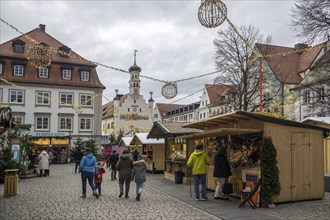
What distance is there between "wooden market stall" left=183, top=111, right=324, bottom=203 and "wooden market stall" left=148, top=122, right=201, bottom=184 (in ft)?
16.9

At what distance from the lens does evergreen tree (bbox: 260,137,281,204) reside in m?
11.2

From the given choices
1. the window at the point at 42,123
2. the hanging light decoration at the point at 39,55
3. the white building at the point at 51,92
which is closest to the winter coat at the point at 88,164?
the hanging light decoration at the point at 39,55

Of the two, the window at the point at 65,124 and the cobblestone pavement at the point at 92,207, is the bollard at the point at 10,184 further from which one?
the window at the point at 65,124

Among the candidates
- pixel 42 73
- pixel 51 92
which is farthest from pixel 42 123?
pixel 42 73

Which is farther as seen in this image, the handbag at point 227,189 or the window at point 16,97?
the window at point 16,97

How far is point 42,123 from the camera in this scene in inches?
1863

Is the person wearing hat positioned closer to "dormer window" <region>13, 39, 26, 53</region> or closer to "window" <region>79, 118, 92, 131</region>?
"window" <region>79, 118, 92, 131</region>

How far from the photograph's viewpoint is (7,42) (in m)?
47.7

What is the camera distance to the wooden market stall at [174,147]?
59.8 feet

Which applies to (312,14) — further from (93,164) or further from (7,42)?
(7,42)

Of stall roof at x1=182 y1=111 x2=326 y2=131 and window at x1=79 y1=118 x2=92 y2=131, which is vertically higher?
window at x1=79 y1=118 x2=92 y2=131

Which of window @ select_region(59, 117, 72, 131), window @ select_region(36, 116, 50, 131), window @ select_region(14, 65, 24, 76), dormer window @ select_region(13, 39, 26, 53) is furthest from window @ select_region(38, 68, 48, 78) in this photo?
window @ select_region(59, 117, 72, 131)

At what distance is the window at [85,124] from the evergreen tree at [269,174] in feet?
132

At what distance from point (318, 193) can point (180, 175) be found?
6926mm
